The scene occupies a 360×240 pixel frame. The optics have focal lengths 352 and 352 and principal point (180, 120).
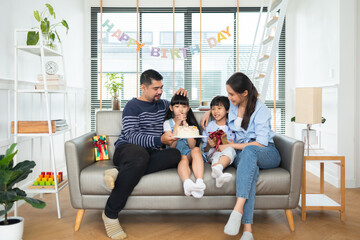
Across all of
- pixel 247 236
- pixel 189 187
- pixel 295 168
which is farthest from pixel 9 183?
pixel 295 168

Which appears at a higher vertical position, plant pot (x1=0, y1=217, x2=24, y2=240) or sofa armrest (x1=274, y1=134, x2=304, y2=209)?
sofa armrest (x1=274, y1=134, x2=304, y2=209)

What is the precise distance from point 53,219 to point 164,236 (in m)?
0.88

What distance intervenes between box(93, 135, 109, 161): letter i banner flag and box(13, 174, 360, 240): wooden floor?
42 centimetres

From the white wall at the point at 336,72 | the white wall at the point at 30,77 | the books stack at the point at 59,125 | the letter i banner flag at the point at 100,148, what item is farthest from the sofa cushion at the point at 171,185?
the white wall at the point at 336,72

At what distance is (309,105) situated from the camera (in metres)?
2.66

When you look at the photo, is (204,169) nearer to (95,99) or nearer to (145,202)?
(145,202)

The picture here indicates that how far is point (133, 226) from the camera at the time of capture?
2.35 meters

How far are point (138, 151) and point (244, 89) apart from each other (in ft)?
2.74

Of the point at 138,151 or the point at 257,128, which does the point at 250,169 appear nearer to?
the point at 257,128

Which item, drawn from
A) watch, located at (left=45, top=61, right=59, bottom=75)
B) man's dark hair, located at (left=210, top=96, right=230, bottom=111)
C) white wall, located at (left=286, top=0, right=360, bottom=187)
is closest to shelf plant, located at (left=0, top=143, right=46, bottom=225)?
watch, located at (left=45, top=61, right=59, bottom=75)

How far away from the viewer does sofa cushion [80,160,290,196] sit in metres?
2.21

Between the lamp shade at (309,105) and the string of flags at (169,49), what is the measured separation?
2575 mm

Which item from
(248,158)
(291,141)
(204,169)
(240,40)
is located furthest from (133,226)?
(240,40)

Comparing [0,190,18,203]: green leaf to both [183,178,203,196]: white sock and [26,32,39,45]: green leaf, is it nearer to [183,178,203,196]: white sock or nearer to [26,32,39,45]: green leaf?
[183,178,203,196]: white sock
